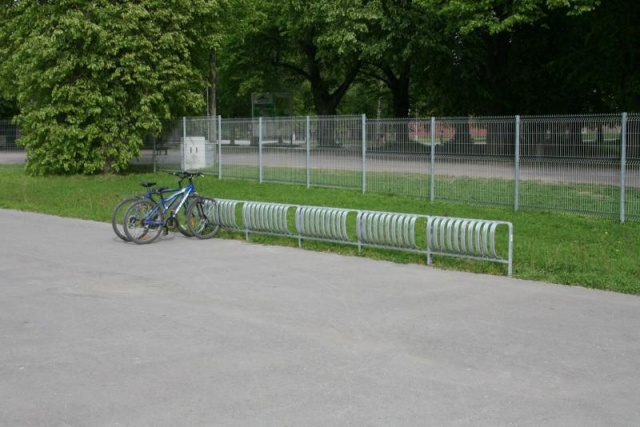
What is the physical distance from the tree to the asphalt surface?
15308 millimetres

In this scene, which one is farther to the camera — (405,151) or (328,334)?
(405,151)

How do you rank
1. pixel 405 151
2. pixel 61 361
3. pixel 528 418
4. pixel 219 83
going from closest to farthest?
1. pixel 528 418
2. pixel 61 361
3. pixel 405 151
4. pixel 219 83

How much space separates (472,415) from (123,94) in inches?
896

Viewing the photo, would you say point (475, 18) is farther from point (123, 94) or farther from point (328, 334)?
point (328, 334)

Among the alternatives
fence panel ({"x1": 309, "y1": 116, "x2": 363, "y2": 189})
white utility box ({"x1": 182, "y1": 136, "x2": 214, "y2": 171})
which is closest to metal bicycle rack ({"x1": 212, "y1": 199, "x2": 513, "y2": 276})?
fence panel ({"x1": 309, "y1": 116, "x2": 363, "y2": 189})

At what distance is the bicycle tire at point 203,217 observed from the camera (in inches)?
531

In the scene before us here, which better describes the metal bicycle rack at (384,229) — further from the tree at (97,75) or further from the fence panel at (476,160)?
the tree at (97,75)

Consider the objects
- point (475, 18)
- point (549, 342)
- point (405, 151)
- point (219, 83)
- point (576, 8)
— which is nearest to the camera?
point (549, 342)

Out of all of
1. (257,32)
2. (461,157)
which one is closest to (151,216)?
(461,157)

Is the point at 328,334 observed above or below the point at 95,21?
below

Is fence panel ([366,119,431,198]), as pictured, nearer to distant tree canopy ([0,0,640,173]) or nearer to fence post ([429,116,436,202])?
fence post ([429,116,436,202])

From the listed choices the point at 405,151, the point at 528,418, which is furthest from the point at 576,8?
the point at 528,418

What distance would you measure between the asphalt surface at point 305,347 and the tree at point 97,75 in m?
15.3

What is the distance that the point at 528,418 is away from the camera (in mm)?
5105
